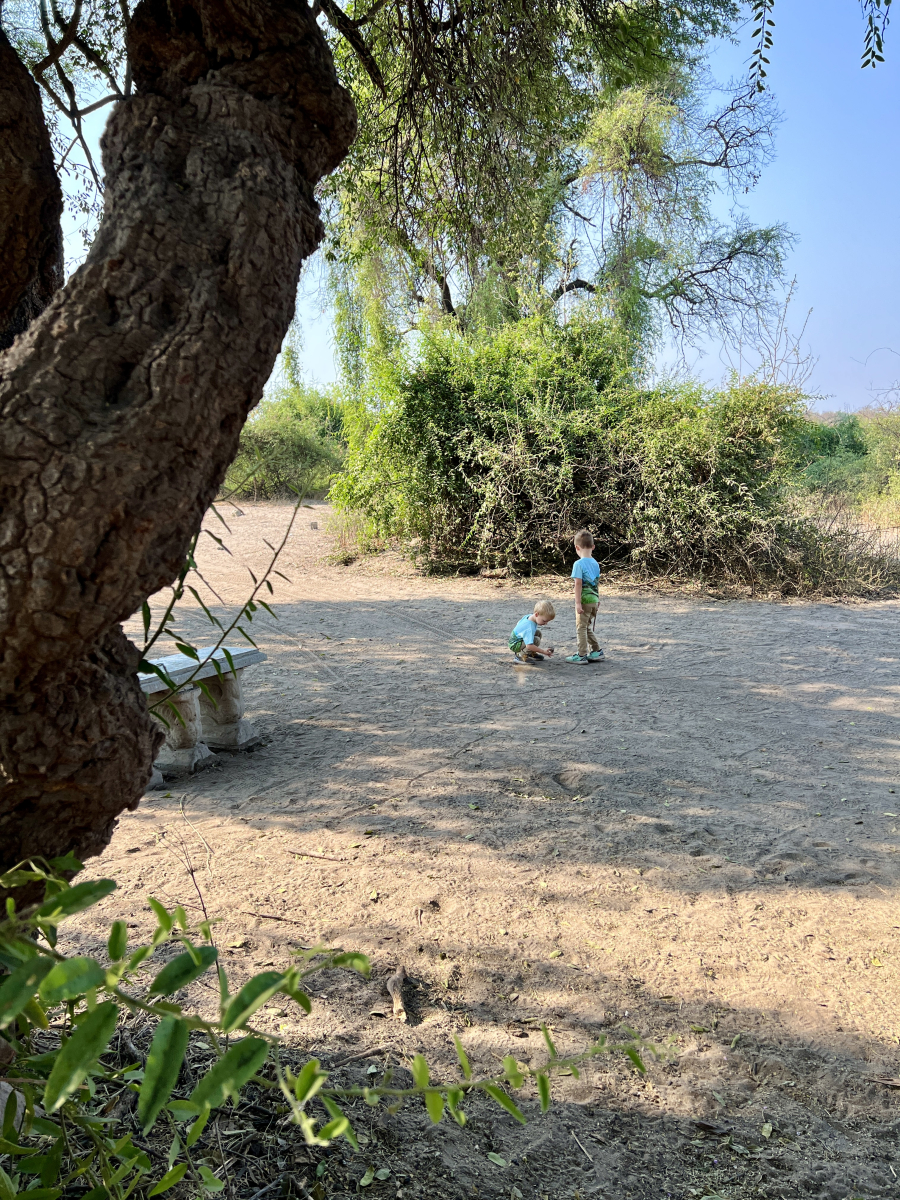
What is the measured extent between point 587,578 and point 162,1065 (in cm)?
734

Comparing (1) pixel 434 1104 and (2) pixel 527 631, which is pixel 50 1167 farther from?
(2) pixel 527 631

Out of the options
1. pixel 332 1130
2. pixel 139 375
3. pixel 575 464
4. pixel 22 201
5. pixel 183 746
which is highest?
pixel 575 464

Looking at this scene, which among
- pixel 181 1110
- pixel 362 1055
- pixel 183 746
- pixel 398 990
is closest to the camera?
pixel 181 1110

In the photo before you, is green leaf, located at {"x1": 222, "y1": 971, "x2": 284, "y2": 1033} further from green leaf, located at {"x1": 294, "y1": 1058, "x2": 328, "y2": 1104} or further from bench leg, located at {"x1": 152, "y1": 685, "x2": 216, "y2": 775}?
bench leg, located at {"x1": 152, "y1": 685, "x2": 216, "y2": 775}

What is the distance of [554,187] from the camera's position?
A: 17.5m

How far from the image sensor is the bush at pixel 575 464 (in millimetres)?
11758

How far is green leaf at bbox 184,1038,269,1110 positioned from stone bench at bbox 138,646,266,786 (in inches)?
172

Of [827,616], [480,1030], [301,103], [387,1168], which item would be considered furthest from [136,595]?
[827,616]

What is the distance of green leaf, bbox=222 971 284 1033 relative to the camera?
71cm

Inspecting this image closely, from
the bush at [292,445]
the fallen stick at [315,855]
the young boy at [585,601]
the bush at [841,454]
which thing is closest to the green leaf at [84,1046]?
the fallen stick at [315,855]

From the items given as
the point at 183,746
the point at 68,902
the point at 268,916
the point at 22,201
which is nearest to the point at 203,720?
the point at 183,746

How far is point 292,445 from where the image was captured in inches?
1057

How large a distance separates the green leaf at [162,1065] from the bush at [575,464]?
1143 cm

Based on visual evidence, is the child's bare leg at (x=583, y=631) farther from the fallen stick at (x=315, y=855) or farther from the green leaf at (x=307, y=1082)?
the green leaf at (x=307, y=1082)
